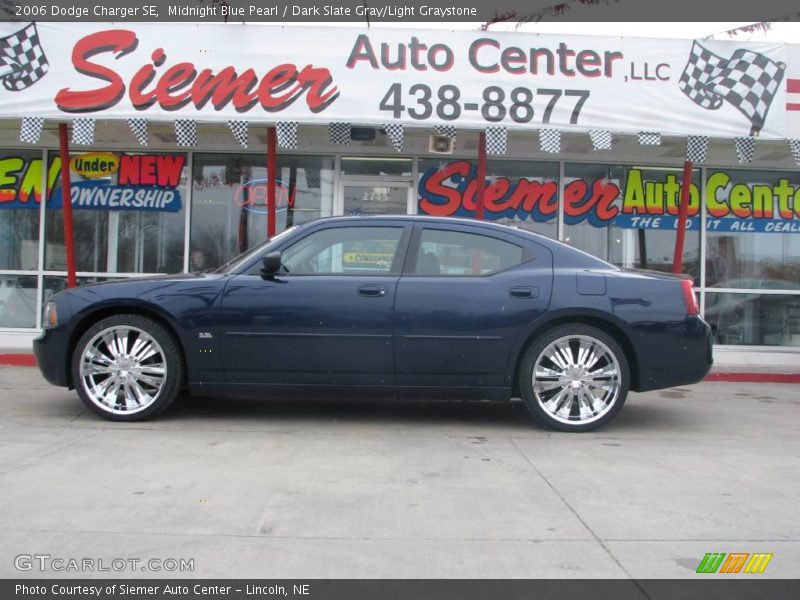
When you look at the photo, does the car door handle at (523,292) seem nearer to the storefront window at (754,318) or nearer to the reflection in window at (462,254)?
the reflection in window at (462,254)

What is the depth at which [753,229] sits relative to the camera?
35.3ft

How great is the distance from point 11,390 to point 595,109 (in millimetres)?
6633

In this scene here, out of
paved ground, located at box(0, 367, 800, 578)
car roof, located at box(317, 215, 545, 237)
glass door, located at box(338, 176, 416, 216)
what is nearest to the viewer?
paved ground, located at box(0, 367, 800, 578)

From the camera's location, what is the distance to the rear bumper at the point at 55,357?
564cm

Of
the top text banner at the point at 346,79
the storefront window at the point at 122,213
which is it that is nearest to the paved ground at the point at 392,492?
the top text banner at the point at 346,79

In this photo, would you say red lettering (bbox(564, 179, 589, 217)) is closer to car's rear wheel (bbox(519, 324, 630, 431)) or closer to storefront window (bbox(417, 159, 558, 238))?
storefront window (bbox(417, 159, 558, 238))

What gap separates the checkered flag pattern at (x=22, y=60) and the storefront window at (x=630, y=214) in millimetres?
6818

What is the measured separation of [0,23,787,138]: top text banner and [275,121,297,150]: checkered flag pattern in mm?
86

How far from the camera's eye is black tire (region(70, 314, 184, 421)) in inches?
220

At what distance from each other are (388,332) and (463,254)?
852mm

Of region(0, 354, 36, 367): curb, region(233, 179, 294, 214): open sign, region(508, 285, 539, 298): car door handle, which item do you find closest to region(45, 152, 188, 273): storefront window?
region(233, 179, 294, 214): open sign

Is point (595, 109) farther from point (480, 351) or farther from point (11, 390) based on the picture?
point (11, 390)
